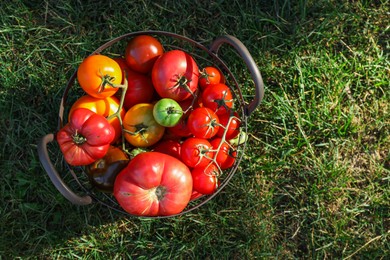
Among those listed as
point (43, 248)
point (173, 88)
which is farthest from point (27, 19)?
point (43, 248)

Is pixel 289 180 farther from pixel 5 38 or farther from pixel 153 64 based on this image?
pixel 5 38

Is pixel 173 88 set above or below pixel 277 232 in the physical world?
above

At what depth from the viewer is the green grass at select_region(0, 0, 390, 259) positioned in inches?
98.1

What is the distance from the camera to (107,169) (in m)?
2.00

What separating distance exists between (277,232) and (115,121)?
1221 millimetres

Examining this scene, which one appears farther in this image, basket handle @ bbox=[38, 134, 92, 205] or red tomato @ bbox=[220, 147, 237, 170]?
red tomato @ bbox=[220, 147, 237, 170]

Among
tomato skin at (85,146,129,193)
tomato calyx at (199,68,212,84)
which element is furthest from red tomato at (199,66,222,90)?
tomato skin at (85,146,129,193)

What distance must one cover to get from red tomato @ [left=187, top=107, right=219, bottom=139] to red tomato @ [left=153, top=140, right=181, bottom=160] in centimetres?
17

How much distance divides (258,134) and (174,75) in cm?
81

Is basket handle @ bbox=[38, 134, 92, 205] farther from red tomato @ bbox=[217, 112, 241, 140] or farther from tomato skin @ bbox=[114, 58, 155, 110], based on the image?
red tomato @ bbox=[217, 112, 241, 140]

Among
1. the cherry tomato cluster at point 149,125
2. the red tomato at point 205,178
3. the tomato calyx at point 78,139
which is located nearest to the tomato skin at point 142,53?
the cherry tomato cluster at point 149,125

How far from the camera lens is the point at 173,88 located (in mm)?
2006

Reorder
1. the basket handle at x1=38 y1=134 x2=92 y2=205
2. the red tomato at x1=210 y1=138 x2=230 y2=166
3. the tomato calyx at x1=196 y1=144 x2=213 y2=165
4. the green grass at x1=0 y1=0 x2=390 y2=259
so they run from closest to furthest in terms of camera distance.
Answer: the basket handle at x1=38 y1=134 x2=92 y2=205 → the tomato calyx at x1=196 y1=144 x2=213 y2=165 → the red tomato at x1=210 y1=138 x2=230 y2=166 → the green grass at x1=0 y1=0 x2=390 y2=259

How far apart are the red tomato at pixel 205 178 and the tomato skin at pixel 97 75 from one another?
578 millimetres
